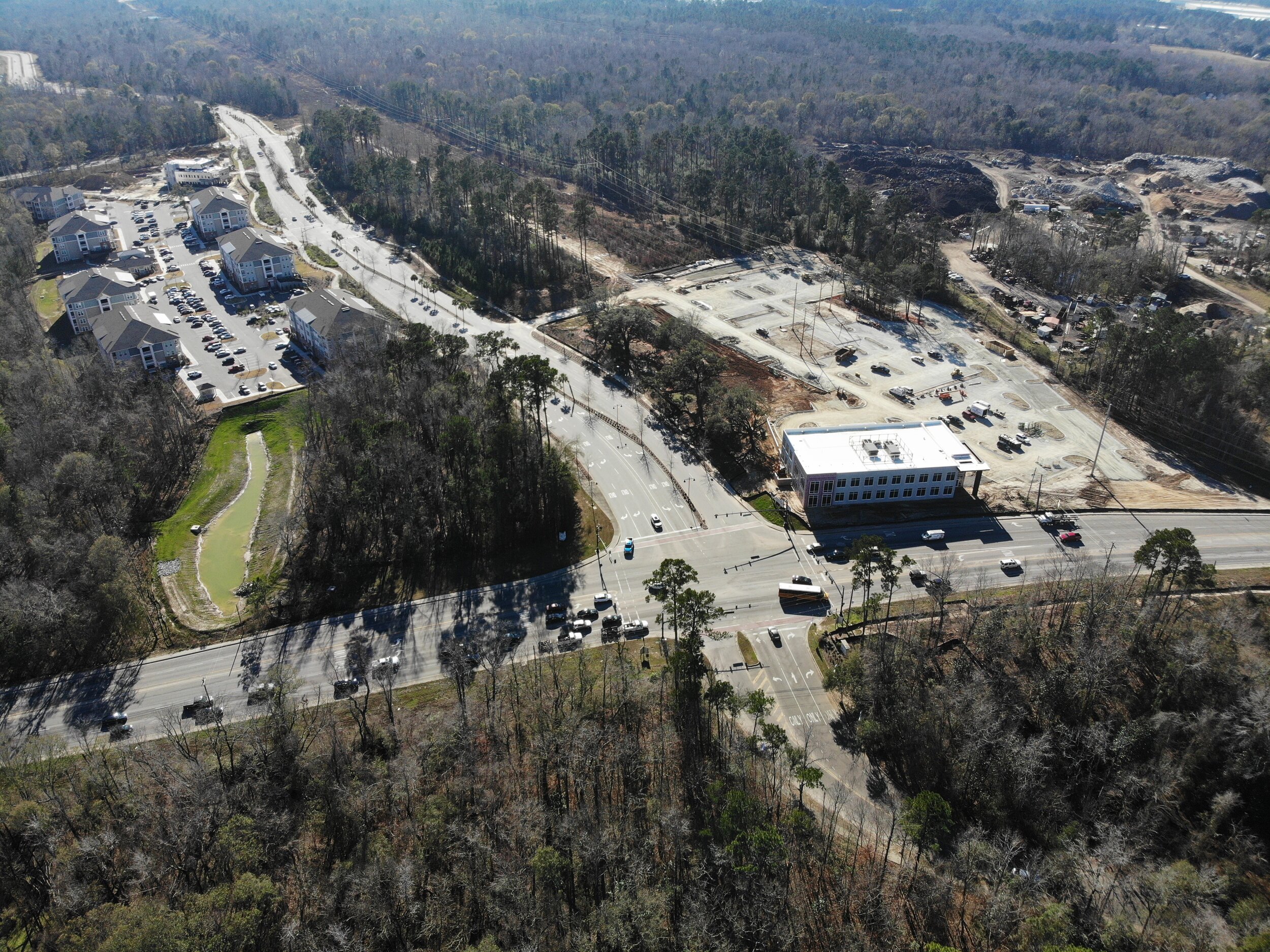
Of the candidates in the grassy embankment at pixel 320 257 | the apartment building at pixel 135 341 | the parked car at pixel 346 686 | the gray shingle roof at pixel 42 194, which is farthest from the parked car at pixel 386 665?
the gray shingle roof at pixel 42 194

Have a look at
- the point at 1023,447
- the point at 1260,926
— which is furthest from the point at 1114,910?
the point at 1023,447

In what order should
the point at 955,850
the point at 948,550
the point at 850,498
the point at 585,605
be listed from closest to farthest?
the point at 955,850 → the point at 585,605 → the point at 948,550 → the point at 850,498

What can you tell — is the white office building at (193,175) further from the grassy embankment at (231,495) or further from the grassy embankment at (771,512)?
Result: the grassy embankment at (771,512)

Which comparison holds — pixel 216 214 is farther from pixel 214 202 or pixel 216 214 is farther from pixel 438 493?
pixel 438 493

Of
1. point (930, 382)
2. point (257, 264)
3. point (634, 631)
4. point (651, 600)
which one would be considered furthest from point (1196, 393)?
point (257, 264)

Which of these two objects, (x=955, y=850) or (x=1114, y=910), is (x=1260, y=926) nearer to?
(x=1114, y=910)
